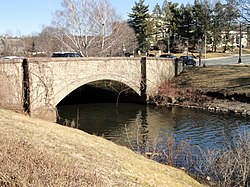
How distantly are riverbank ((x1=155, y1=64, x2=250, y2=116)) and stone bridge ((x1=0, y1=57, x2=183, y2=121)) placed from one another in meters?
2.83

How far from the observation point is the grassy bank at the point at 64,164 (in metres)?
5.64

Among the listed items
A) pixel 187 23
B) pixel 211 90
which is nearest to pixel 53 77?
pixel 211 90

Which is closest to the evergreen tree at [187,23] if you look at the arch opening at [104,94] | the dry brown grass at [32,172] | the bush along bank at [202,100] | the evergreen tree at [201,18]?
the evergreen tree at [201,18]

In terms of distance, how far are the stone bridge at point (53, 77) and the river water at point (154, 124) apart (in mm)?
2247

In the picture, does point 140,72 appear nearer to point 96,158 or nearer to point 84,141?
point 84,141

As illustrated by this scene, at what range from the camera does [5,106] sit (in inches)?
755

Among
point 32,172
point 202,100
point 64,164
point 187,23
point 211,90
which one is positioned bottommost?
point 202,100

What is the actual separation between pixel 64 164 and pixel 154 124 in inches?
666

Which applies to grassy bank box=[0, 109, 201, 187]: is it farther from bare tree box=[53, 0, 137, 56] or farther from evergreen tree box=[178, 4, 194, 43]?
evergreen tree box=[178, 4, 194, 43]

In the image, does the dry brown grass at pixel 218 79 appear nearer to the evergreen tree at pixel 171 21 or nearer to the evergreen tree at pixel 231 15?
the evergreen tree at pixel 231 15

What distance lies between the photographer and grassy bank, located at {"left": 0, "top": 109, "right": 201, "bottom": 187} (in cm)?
564

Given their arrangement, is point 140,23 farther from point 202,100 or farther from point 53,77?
point 53,77

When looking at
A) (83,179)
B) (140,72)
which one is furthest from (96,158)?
(140,72)

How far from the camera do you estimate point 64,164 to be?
7.17m
